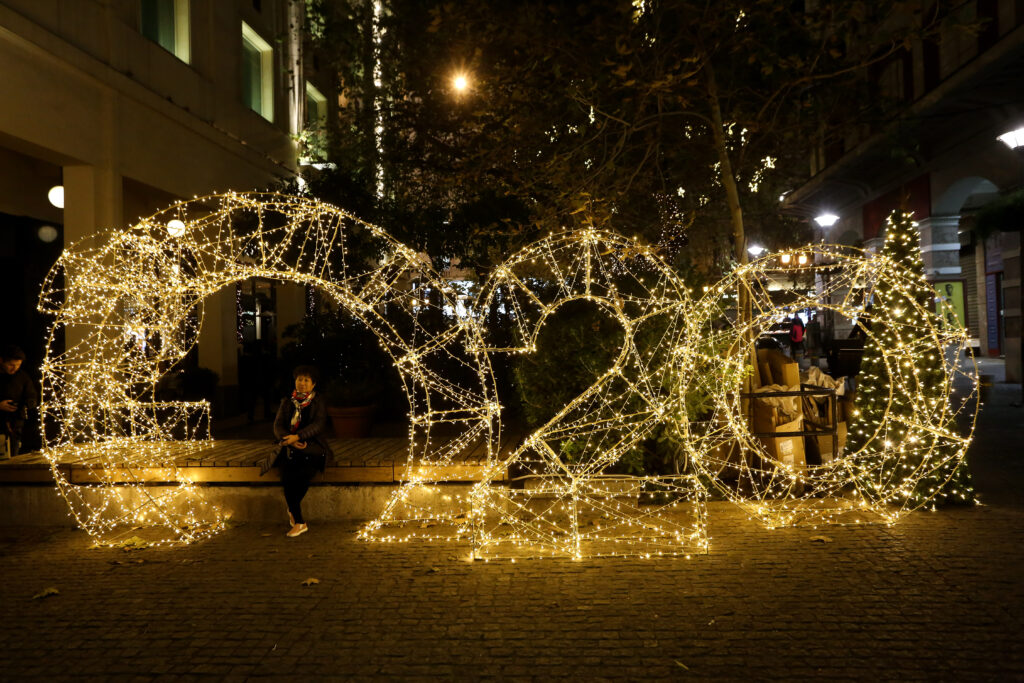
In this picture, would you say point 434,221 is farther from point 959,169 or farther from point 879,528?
point 959,169

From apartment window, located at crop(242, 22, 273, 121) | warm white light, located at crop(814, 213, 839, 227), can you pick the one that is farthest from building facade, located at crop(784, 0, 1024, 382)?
apartment window, located at crop(242, 22, 273, 121)

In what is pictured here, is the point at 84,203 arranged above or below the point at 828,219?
below

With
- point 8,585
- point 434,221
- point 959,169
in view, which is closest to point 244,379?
point 434,221

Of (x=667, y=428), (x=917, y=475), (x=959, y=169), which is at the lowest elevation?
(x=917, y=475)

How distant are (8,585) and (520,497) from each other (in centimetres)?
392

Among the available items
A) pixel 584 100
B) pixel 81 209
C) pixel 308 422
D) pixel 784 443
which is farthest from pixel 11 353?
pixel 784 443

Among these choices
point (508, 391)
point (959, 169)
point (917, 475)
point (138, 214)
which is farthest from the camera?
point (959, 169)

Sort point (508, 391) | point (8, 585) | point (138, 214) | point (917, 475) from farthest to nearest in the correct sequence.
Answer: point (138, 214) < point (508, 391) < point (917, 475) < point (8, 585)

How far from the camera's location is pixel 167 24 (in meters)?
12.7

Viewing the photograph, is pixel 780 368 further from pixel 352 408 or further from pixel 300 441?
pixel 352 408

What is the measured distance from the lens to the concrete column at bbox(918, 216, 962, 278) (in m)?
15.6

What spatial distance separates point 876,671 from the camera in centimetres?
359

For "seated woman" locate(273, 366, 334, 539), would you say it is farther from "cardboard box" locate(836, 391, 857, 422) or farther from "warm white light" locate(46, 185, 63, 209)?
"warm white light" locate(46, 185, 63, 209)

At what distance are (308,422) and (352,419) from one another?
14.2 feet
